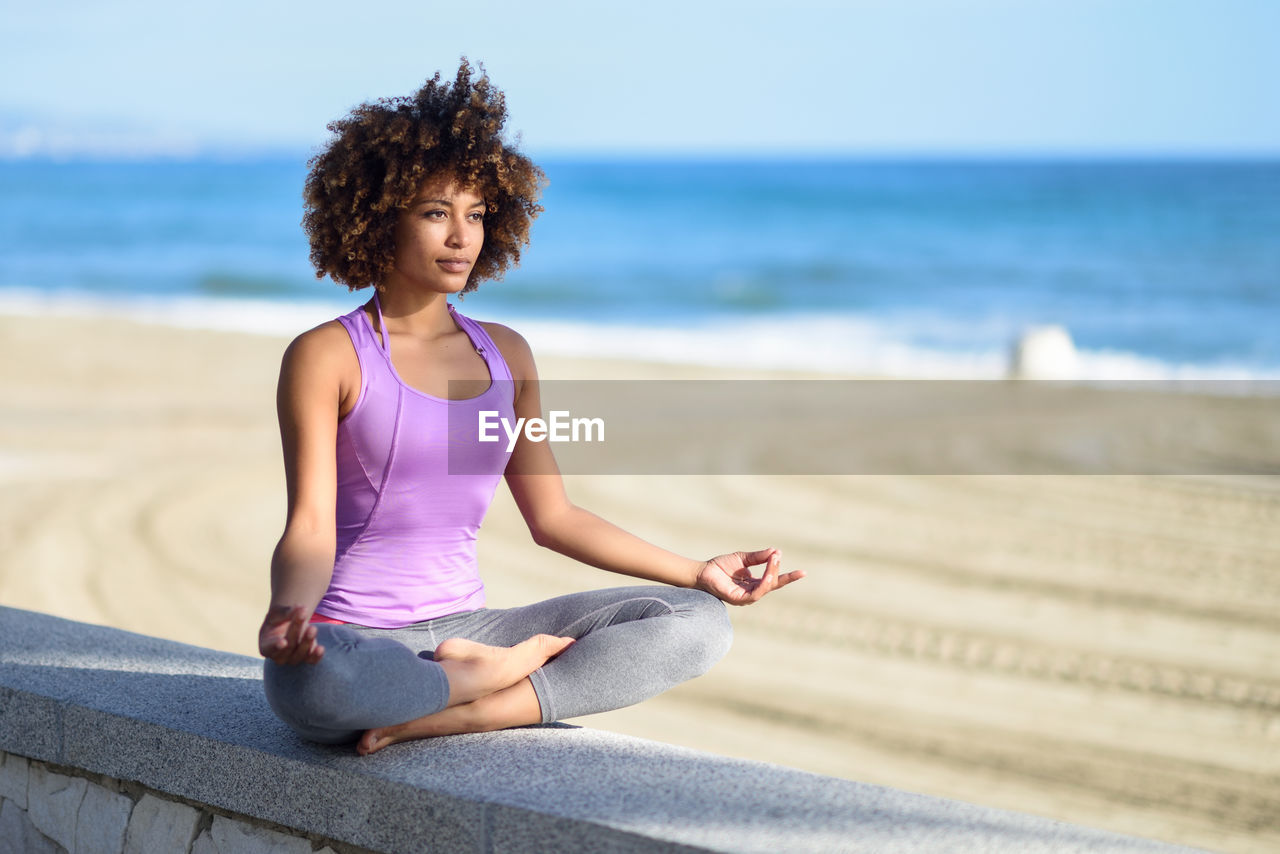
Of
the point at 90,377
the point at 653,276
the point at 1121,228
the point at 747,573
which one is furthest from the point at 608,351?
the point at 1121,228

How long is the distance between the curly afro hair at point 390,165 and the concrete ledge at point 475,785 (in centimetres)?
95

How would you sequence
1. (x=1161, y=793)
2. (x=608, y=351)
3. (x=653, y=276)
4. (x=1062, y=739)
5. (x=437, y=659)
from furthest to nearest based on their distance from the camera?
(x=653, y=276) < (x=608, y=351) < (x=1062, y=739) < (x=1161, y=793) < (x=437, y=659)

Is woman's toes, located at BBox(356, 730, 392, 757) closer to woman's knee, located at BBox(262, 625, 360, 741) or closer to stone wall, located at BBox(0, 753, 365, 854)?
woman's knee, located at BBox(262, 625, 360, 741)

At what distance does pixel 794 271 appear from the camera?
2780 centimetres

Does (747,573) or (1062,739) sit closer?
(747,573)

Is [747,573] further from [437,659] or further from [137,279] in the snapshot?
[137,279]

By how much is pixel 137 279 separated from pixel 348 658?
2391 cm

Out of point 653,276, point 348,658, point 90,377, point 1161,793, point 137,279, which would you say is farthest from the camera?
point 653,276

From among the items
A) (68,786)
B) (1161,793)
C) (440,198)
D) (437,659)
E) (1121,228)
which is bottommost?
(1161,793)

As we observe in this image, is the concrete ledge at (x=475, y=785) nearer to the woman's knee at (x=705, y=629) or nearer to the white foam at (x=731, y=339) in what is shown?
the woman's knee at (x=705, y=629)

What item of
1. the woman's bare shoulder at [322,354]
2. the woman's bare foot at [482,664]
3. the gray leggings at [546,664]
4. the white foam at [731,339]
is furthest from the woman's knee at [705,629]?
the white foam at [731,339]

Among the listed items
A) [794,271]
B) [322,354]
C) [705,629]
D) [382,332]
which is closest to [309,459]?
[322,354]

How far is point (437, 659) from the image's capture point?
231cm

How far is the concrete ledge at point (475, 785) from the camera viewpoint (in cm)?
197
